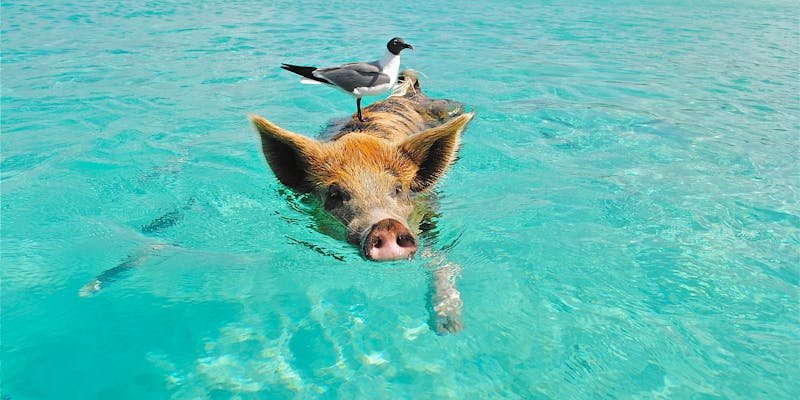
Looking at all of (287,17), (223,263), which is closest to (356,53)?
(287,17)

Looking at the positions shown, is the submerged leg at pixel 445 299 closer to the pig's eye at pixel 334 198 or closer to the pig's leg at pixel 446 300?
the pig's leg at pixel 446 300

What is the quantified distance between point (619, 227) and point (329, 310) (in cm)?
307

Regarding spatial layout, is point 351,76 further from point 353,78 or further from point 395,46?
point 395,46

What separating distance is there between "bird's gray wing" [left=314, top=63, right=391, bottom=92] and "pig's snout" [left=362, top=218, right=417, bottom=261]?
2.96 meters

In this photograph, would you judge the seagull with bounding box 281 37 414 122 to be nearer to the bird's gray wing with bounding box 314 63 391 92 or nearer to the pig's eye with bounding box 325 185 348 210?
the bird's gray wing with bounding box 314 63 391 92

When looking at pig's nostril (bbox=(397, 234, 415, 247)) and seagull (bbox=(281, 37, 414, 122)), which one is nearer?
pig's nostril (bbox=(397, 234, 415, 247))

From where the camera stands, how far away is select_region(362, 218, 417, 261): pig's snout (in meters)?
3.63

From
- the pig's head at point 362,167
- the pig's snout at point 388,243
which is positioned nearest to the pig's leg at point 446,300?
the pig's head at point 362,167

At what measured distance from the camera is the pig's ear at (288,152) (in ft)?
15.4

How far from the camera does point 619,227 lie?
223 inches

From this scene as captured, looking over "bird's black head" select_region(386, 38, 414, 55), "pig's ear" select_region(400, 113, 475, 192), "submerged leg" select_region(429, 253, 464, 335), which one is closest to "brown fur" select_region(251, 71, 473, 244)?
"pig's ear" select_region(400, 113, 475, 192)

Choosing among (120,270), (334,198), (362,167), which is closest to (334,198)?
(334,198)

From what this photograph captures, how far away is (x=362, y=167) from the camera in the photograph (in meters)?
4.70

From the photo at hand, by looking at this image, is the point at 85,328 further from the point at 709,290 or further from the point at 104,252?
the point at 709,290
